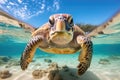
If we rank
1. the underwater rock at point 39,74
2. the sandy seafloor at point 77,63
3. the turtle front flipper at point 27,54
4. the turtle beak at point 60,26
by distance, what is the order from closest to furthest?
A: the turtle beak at point 60,26, the turtle front flipper at point 27,54, the underwater rock at point 39,74, the sandy seafloor at point 77,63

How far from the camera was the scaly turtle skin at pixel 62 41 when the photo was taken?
4375 millimetres

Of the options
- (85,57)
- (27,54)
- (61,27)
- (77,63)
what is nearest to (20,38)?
(77,63)

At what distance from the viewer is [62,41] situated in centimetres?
483

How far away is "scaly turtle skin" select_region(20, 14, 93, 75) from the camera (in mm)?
4375

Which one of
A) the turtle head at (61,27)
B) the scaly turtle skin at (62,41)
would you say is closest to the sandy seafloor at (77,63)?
the scaly turtle skin at (62,41)

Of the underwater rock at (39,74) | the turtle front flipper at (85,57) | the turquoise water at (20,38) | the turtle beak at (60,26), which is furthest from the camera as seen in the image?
the turquoise water at (20,38)

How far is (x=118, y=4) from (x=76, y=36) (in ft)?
68.0

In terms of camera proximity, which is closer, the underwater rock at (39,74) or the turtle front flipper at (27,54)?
the turtle front flipper at (27,54)

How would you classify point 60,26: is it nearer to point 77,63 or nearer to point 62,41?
point 62,41

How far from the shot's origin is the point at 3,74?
860cm

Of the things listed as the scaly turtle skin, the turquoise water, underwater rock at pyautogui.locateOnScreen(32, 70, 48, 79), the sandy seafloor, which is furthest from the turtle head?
the turquoise water

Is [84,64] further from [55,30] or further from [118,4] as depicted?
[118,4]

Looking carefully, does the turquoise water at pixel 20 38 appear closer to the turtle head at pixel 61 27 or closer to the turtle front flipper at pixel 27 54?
the turtle front flipper at pixel 27 54

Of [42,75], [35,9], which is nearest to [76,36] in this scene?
[42,75]
